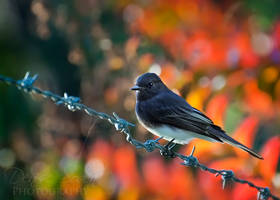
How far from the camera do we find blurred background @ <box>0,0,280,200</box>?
5.49 meters

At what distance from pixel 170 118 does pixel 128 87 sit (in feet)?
6.89

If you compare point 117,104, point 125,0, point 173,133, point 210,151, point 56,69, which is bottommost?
point 173,133

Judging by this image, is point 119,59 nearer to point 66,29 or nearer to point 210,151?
point 66,29

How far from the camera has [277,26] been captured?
19.6 ft

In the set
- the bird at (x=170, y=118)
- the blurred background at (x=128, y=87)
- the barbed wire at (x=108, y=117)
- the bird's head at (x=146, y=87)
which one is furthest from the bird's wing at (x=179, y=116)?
the blurred background at (x=128, y=87)

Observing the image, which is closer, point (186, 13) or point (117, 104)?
point (186, 13)

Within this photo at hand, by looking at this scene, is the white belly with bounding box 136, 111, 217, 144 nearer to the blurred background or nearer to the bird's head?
the bird's head

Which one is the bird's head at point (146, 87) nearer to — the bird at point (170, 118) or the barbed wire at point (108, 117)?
the bird at point (170, 118)

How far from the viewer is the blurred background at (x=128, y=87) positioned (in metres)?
5.49

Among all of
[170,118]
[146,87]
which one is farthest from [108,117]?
[146,87]

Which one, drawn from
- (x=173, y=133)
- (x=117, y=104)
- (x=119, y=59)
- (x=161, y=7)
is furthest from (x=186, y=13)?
(x=173, y=133)

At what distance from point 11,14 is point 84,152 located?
10.4 ft

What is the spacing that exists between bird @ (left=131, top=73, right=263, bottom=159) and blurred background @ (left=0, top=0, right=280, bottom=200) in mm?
702

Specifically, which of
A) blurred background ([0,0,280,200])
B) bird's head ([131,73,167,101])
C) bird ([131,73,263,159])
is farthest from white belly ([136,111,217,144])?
blurred background ([0,0,280,200])
